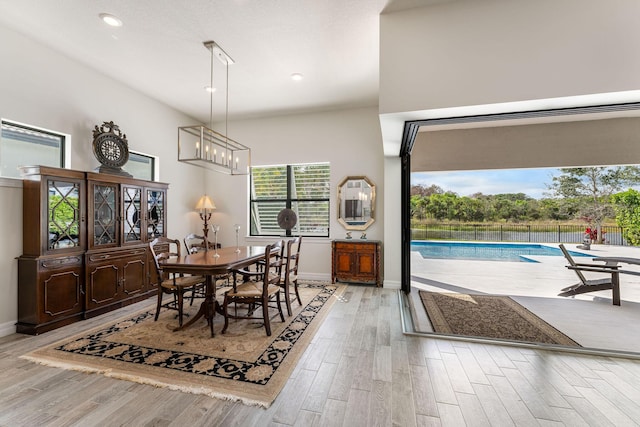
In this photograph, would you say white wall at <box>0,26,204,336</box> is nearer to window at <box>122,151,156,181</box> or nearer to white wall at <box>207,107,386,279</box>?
window at <box>122,151,156,181</box>

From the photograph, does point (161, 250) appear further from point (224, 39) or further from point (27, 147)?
point (224, 39)

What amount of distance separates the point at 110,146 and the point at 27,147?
0.78 meters

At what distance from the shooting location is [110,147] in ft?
12.2

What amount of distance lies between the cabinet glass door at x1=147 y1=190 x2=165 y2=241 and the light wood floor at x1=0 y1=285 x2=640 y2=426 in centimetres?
192

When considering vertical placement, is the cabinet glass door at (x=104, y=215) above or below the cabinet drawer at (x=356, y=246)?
above

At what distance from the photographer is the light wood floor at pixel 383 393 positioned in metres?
1.65

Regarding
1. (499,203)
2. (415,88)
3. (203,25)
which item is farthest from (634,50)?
(499,203)

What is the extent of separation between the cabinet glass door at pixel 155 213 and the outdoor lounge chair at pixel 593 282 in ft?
20.2

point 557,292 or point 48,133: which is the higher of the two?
point 48,133

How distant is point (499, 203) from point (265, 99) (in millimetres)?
5947

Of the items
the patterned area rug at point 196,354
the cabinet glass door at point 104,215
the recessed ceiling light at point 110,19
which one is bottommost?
the patterned area rug at point 196,354

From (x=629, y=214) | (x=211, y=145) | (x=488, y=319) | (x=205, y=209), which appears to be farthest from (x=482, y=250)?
(x=211, y=145)

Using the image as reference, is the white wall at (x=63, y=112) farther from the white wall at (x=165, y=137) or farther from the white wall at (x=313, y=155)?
the white wall at (x=313, y=155)

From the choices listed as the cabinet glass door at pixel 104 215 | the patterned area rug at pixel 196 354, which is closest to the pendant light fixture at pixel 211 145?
the cabinet glass door at pixel 104 215
